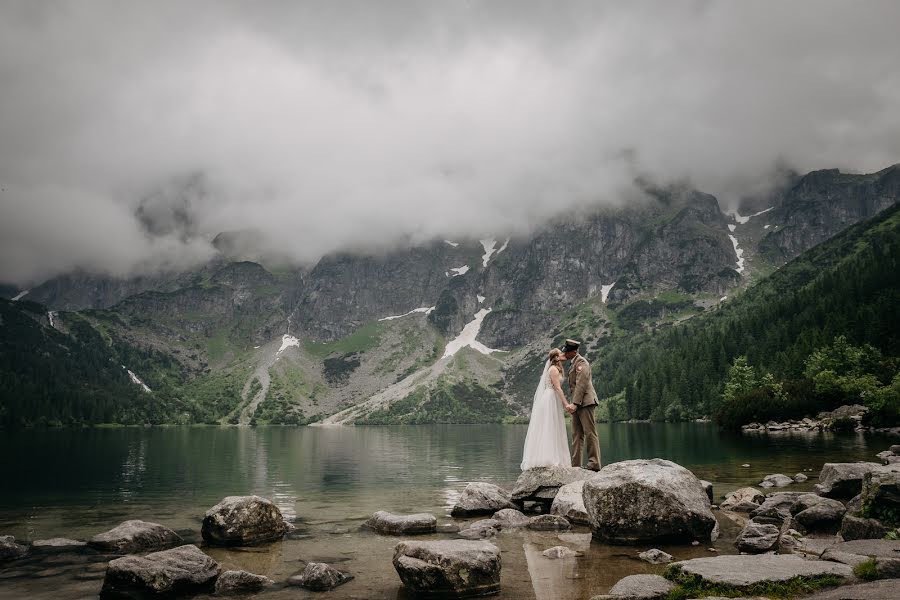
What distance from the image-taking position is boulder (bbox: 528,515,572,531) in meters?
19.7

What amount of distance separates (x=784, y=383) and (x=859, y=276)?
260 ft

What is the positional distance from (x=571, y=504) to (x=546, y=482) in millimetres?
2917

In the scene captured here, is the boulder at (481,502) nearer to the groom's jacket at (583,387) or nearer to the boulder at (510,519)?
the boulder at (510,519)

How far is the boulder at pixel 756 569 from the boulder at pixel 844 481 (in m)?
13.9

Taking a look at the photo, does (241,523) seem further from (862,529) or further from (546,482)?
(862,529)

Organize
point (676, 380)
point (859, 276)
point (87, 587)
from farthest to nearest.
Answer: point (676, 380) → point (859, 276) → point (87, 587)

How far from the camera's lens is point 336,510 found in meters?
27.8

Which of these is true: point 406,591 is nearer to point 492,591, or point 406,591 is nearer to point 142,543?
point 492,591

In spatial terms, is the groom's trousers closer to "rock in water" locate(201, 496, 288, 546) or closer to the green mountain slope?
"rock in water" locate(201, 496, 288, 546)

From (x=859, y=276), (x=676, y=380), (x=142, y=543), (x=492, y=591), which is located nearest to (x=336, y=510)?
(x=142, y=543)

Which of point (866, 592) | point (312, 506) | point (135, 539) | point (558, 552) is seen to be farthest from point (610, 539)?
point (312, 506)

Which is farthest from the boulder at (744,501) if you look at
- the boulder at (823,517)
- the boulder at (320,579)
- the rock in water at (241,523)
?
the rock in water at (241,523)

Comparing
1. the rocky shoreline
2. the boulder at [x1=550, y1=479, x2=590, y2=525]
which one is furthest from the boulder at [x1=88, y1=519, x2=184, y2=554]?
the boulder at [x1=550, y1=479, x2=590, y2=525]

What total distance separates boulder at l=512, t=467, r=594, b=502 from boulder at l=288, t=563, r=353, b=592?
1261 cm
